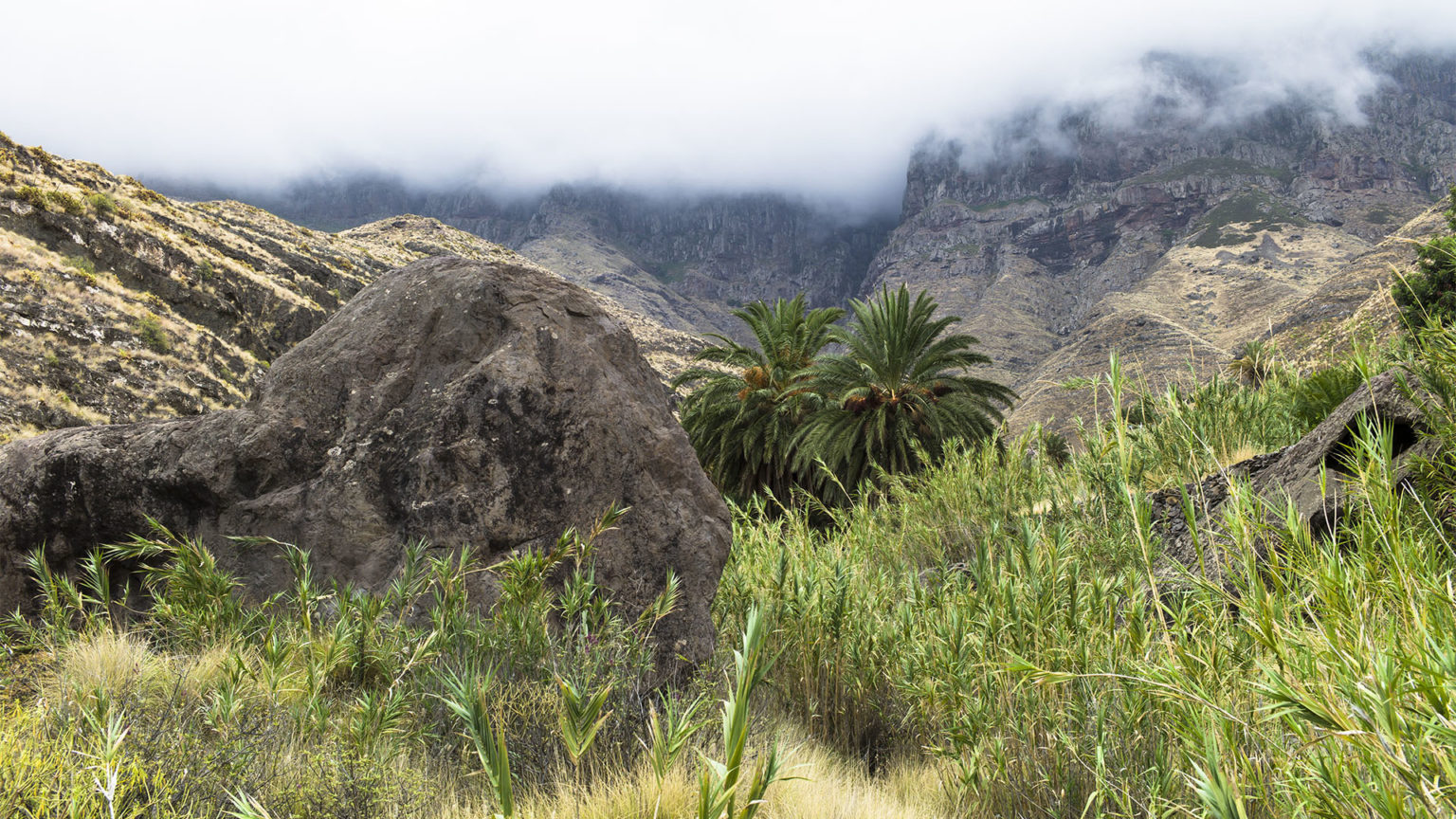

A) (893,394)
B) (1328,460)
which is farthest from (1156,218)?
(1328,460)

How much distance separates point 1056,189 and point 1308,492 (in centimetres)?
17339

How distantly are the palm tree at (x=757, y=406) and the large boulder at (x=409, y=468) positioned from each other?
1098 cm

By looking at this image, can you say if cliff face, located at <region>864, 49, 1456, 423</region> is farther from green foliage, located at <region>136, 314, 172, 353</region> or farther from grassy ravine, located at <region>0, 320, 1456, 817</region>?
grassy ravine, located at <region>0, 320, 1456, 817</region>

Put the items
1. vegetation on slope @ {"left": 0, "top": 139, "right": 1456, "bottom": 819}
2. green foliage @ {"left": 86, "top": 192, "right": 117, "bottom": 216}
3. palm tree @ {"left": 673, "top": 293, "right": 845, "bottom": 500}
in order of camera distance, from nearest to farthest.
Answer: vegetation on slope @ {"left": 0, "top": 139, "right": 1456, "bottom": 819} → palm tree @ {"left": 673, "top": 293, "right": 845, "bottom": 500} → green foliage @ {"left": 86, "top": 192, "right": 117, "bottom": 216}

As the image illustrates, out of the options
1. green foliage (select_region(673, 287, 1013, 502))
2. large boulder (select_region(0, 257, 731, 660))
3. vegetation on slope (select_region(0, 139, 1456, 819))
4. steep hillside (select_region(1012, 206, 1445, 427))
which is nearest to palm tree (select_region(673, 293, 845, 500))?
green foliage (select_region(673, 287, 1013, 502))

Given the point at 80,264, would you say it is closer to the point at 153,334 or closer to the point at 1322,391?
the point at 153,334

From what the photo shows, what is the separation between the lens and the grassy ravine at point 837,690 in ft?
4.37

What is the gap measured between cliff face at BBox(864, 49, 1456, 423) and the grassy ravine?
163ft

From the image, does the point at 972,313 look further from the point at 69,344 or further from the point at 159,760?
the point at 159,760

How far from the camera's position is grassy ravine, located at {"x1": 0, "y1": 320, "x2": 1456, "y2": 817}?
52.5 inches

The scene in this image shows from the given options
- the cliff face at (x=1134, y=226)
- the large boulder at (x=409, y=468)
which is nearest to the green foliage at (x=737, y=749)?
the large boulder at (x=409, y=468)

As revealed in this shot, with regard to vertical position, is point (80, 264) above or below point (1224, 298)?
above

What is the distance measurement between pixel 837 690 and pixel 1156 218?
151 meters

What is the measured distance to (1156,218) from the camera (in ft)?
418
